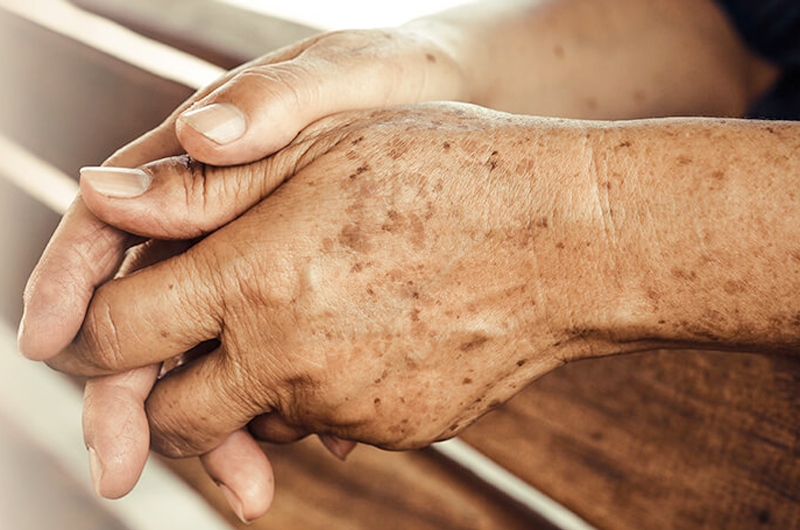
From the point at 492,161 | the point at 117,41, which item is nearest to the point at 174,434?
the point at 492,161

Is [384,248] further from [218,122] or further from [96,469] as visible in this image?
[96,469]

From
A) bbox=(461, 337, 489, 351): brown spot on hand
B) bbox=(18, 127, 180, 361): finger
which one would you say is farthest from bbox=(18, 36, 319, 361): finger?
bbox=(461, 337, 489, 351): brown spot on hand

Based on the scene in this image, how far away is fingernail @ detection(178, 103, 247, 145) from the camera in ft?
2.02

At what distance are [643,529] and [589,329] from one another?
37cm

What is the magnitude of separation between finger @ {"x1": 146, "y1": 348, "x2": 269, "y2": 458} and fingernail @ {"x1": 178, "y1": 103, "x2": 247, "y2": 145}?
0.19m

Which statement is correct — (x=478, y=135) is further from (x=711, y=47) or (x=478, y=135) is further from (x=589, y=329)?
(x=711, y=47)

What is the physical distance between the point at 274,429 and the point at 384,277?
0.23 meters

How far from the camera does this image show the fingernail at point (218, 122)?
0.62 m

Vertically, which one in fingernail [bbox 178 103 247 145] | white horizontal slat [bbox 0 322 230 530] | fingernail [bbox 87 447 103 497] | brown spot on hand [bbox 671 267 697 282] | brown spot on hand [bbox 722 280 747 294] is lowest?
white horizontal slat [bbox 0 322 230 530]

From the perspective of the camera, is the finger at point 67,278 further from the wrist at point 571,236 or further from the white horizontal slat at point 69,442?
the wrist at point 571,236

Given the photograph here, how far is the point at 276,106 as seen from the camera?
2.14 feet

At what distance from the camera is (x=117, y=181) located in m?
0.64

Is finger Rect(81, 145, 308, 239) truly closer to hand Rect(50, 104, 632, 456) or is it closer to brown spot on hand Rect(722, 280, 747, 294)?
hand Rect(50, 104, 632, 456)

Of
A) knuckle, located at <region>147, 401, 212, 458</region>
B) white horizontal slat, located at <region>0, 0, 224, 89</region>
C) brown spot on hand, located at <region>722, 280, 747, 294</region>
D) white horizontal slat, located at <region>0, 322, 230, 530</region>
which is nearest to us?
brown spot on hand, located at <region>722, 280, 747, 294</region>
